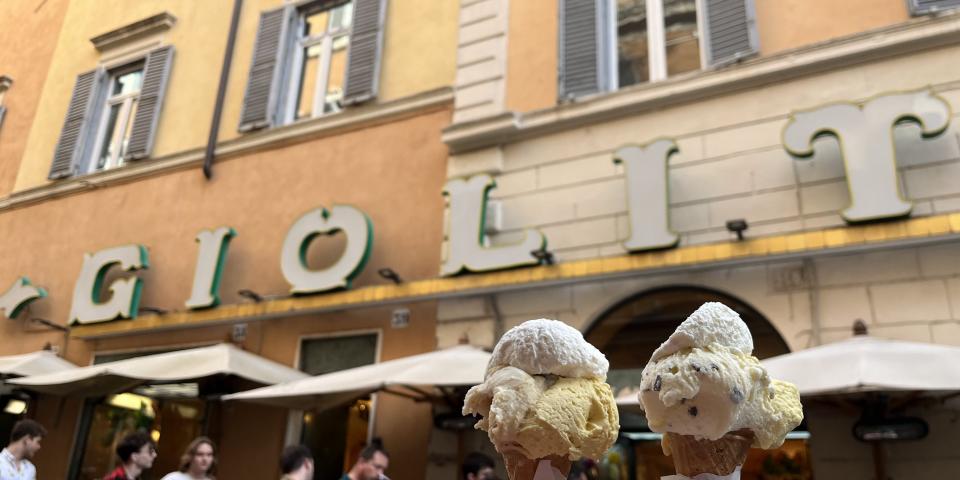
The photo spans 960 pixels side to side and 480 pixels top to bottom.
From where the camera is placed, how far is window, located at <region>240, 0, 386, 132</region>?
909 centimetres

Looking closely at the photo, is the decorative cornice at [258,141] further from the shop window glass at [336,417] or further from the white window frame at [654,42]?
the shop window glass at [336,417]

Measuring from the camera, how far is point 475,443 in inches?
257

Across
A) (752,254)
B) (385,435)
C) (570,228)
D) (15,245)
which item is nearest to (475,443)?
(385,435)

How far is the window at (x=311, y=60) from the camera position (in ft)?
29.8

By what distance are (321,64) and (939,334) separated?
771 centimetres

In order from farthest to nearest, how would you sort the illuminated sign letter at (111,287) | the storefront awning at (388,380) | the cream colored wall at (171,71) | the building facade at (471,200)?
the cream colored wall at (171,71)
the illuminated sign letter at (111,287)
the building facade at (471,200)
the storefront awning at (388,380)

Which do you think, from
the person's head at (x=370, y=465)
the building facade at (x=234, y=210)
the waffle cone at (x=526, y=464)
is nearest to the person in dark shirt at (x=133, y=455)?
the person's head at (x=370, y=465)

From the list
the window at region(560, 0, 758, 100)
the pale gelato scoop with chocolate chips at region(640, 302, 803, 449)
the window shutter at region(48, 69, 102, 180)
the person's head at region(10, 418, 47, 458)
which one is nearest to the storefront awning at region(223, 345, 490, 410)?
the person's head at region(10, 418, 47, 458)

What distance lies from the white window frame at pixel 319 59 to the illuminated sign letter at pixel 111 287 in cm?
265

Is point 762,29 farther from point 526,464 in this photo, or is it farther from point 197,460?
point 526,464

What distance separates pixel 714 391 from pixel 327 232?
22.3 ft

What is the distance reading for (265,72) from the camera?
384 inches

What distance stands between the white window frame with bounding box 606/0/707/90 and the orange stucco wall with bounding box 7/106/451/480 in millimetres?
1920

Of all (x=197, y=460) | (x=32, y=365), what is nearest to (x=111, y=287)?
(x=32, y=365)
